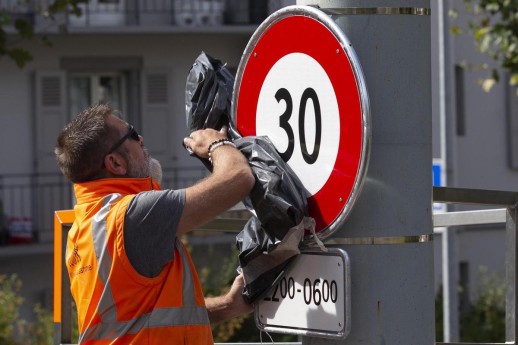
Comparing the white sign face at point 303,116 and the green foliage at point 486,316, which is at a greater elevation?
the white sign face at point 303,116

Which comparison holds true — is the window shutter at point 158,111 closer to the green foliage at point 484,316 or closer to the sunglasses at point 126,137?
the green foliage at point 484,316

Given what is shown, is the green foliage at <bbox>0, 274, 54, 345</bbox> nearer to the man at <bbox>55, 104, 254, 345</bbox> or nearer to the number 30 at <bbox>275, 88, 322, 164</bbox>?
the man at <bbox>55, 104, 254, 345</bbox>

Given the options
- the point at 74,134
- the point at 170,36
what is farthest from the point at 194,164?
the point at 74,134

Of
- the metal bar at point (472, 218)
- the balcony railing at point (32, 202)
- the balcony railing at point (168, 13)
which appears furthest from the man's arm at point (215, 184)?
the balcony railing at point (168, 13)

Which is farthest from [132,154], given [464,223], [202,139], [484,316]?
[484,316]

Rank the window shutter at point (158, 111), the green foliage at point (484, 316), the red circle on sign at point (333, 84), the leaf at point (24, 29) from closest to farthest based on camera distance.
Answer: the red circle on sign at point (333, 84)
the leaf at point (24, 29)
the green foliage at point (484, 316)
the window shutter at point (158, 111)

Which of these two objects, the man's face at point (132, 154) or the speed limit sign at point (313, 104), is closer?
the speed limit sign at point (313, 104)

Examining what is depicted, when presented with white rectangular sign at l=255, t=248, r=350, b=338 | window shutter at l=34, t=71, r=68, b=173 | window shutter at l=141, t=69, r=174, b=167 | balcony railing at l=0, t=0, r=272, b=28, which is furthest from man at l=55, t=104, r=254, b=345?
window shutter at l=141, t=69, r=174, b=167

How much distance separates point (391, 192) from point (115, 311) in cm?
86

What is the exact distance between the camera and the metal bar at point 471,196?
3.48m

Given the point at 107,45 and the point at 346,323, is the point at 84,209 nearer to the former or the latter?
the point at 346,323

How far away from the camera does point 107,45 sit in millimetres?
22078

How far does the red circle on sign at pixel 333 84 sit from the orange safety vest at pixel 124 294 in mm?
507

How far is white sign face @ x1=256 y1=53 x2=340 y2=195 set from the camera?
3107mm
